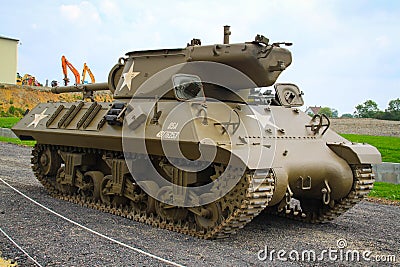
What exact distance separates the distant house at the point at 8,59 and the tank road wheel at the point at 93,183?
40.2 meters

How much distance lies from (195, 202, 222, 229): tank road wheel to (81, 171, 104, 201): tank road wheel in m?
3.28

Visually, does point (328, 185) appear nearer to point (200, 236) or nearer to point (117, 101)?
point (200, 236)

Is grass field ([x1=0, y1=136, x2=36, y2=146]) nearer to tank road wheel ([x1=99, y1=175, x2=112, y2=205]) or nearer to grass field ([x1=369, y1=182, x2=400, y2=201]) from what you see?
tank road wheel ([x1=99, y1=175, x2=112, y2=205])

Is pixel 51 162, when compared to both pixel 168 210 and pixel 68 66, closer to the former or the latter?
pixel 68 66

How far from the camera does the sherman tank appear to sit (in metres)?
8.97

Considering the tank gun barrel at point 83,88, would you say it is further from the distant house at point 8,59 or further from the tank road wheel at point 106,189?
the distant house at point 8,59

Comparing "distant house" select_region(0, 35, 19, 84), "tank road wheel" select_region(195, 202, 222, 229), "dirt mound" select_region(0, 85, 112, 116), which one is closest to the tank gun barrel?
"tank road wheel" select_region(195, 202, 222, 229)

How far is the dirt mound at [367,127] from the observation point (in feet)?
98.4

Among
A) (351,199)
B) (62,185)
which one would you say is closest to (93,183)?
(62,185)

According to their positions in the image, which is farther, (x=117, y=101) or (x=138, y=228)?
(x=117, y=101)

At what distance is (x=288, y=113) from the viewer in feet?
36.4

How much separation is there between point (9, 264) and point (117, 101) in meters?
5.18

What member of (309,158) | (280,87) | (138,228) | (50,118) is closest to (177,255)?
(138,228)

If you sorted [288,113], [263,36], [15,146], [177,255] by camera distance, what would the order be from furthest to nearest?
[15,146], [288,113], [263,36], [177,255]
